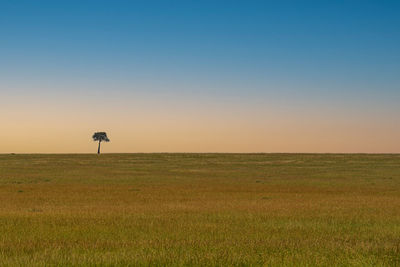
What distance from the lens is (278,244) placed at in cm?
1316

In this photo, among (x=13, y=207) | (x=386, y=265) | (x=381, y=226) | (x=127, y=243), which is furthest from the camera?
(x=13, y=207)

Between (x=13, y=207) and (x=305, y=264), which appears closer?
(x=305, y=264)

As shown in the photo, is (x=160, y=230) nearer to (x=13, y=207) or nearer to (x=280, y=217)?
(x=280, y=217)

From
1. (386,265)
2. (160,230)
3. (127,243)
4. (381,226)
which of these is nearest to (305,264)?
(386,265)

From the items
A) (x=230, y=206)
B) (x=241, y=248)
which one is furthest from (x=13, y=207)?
(x=241, y=248)

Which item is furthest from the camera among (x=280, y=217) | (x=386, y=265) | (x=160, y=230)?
(x=280, y=217)

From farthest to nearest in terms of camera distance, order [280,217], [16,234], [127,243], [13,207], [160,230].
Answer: [13,207] < [280,217] < [160,230] < [16,234] < [127,243]

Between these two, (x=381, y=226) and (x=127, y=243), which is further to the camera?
(x=381, y=226)

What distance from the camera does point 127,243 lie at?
44.0 feet

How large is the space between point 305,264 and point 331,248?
2.85 meters

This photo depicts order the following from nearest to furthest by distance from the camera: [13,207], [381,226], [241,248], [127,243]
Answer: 1. [241,248]
2. [127,243]
3. [381,226]
4. [13,207]

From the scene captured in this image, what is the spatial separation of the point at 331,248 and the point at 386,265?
2651 mm

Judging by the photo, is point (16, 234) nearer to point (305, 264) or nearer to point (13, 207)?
point (305, 264)

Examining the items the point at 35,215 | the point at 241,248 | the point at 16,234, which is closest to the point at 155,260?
the point at 241,248
